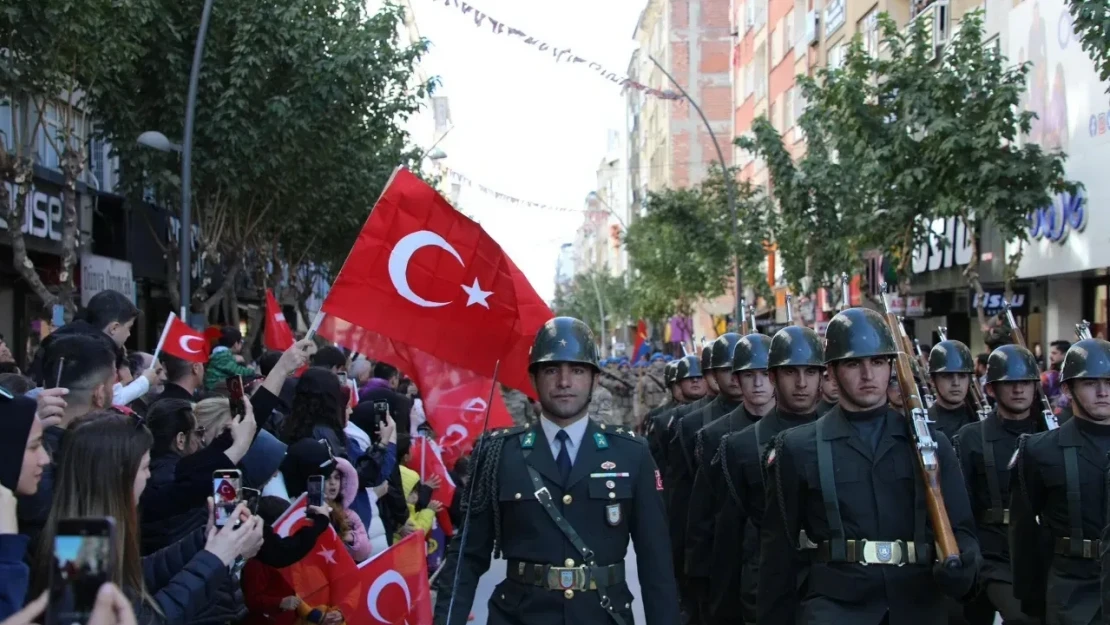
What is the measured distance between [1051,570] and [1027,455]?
584 mm

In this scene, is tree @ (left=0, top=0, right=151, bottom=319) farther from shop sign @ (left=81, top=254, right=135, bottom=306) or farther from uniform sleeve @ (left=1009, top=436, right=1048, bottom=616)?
uniform sleeve @ (left=1009, top=436, right=1048, bottom=616)

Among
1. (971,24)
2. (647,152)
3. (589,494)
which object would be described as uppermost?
(647,152)

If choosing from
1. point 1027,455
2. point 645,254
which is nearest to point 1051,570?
point 1027,455

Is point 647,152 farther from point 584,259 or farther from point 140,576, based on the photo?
point 140,576

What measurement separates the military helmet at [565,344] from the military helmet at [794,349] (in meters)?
2.21

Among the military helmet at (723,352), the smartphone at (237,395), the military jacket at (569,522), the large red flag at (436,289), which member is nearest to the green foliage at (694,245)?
the military helmet at (723,352)

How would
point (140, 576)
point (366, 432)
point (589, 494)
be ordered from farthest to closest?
point (366, 432), point (589, 494), point (140, 576)

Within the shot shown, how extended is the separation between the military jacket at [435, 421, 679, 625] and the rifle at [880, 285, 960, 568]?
1.05 metres

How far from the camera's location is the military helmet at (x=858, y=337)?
6387mm

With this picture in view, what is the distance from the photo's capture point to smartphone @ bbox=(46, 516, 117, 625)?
2.65 metres

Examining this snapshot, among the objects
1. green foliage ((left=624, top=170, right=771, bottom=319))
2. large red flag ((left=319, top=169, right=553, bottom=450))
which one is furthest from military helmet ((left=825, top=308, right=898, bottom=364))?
green foliage ((left=624, top=170, right=771, bottom=319))

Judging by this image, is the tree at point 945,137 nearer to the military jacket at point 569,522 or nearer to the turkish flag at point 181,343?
the turkish flag at point 181,343

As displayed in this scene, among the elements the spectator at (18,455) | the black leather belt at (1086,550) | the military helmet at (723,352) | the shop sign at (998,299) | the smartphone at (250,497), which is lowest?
the black leather belt at (1086,550)

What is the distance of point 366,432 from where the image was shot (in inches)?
428
